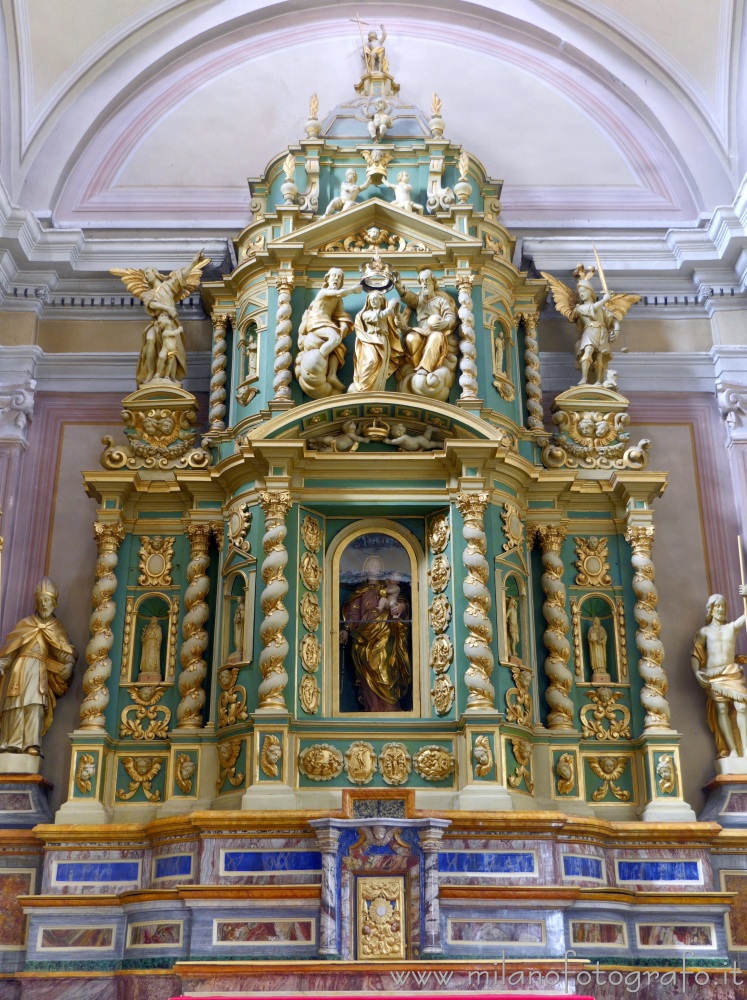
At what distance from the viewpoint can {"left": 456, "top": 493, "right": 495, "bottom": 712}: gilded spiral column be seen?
1238 cm

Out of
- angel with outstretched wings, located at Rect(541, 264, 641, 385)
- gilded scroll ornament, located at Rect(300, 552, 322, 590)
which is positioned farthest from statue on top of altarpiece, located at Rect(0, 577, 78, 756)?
angel with outstretched wings, located at Rect(541, 264, 641, 385)

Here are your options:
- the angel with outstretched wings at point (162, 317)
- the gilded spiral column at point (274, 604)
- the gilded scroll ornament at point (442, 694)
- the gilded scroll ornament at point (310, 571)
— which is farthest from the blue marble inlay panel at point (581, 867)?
the angel with outstretched wings at point (162, 317)

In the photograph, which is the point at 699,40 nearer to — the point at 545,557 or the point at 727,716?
the point at 545,557

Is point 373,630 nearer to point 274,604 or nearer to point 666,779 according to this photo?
point 274,604

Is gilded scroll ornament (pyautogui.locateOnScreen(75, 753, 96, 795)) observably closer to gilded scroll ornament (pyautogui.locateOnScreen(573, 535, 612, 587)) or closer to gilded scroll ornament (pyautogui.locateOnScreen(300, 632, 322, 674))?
gilded scroll ornament (pyautogui.locateOnScreen(300, 632, 322, 674))

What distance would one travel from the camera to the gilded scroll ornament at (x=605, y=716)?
1323 centimetres

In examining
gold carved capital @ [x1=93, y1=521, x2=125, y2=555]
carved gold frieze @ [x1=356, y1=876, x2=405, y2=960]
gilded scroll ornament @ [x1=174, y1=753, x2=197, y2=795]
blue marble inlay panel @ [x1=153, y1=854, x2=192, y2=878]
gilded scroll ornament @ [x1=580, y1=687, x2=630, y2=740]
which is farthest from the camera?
gold carved capital @ [x1=93, y1=521, x2=125, y2=555]

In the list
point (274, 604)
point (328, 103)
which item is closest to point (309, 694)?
point (274, 604)

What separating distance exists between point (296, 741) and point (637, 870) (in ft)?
11.0

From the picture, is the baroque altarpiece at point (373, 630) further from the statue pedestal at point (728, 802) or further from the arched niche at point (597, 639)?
the statue pedestal at point (728, 802)

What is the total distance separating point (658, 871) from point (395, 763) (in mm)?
2597

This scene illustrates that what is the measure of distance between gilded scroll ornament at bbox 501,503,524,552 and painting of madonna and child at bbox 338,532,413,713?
38.8 inches

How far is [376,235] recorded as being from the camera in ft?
48.3

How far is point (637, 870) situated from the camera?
12.4 metres
